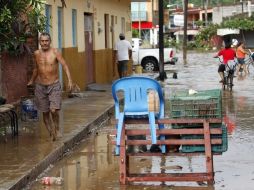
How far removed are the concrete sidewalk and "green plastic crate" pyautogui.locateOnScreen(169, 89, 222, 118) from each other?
207cm

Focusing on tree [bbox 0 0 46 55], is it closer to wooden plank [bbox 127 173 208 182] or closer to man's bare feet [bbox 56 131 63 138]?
man's bare feet [bbox 56 131 63 138]

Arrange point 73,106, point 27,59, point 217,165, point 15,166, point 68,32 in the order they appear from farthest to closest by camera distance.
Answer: point 68,32 < point 73,106 < point 27,59 < point 217,165 < point 15,166

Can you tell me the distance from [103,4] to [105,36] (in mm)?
1313

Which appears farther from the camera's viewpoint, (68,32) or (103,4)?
(103,4)

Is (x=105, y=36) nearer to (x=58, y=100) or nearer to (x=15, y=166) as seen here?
(x=58, y=100)

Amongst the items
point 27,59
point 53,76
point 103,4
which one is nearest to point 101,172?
point 53,76

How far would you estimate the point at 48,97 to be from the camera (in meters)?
11.5

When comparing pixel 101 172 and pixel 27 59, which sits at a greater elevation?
pixel 27 59

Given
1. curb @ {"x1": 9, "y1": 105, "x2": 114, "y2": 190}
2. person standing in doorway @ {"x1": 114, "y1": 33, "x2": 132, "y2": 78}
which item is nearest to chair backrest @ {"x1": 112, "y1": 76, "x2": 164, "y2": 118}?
curb @ {"x1": 9, "y1": 105, "x2": 114, "y2": 190}

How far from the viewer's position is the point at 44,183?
891cm

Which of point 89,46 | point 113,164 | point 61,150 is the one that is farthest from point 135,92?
point 89,46

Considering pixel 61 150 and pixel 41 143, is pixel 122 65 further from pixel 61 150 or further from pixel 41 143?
pixel 61 150

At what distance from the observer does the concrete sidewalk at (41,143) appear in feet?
29.5

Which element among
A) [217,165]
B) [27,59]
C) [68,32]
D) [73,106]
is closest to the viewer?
[217,165]
